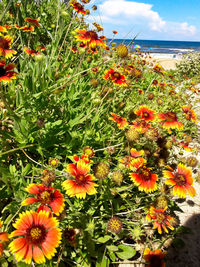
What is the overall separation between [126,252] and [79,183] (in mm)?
744

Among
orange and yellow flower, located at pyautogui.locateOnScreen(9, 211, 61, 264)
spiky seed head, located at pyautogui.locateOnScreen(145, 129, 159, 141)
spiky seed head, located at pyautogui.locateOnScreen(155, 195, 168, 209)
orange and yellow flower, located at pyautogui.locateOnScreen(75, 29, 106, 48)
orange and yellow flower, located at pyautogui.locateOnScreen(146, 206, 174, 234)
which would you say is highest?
orange and yellow flower, located at pyautogui.locateOnScreen(75, 29, 106, 48)

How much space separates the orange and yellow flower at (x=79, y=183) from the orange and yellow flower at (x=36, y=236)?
0.18m

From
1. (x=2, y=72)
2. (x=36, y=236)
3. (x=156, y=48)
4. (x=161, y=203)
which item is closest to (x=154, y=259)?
(x=161, y=203)

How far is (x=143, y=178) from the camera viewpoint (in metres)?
1.33

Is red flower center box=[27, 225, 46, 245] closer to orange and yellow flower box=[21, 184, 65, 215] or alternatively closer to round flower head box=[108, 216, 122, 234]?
orange and yellow flower box=[21, 184, 65, 215]

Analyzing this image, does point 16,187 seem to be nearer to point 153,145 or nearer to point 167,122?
point 153,145

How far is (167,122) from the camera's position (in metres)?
1.67

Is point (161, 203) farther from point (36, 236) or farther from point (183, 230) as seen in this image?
point (36, 236)

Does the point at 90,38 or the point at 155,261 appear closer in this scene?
the point at 155,261

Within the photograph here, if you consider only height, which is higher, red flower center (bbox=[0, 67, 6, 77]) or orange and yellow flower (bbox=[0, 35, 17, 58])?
orange and yellow flower (bbox=[0, 35, 17, 58])

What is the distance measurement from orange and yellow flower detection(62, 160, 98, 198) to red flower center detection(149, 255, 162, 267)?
558 millimetres

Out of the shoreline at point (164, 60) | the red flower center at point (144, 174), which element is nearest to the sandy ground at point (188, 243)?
the red flower center at point (144, 174)

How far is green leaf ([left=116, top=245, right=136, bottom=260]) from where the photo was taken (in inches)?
54.1

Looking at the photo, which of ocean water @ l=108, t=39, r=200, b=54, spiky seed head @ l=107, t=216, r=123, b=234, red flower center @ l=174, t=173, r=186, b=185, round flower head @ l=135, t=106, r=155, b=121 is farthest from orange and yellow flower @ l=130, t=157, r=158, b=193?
ocean water @ l=108, t=39, r=200, b=54
